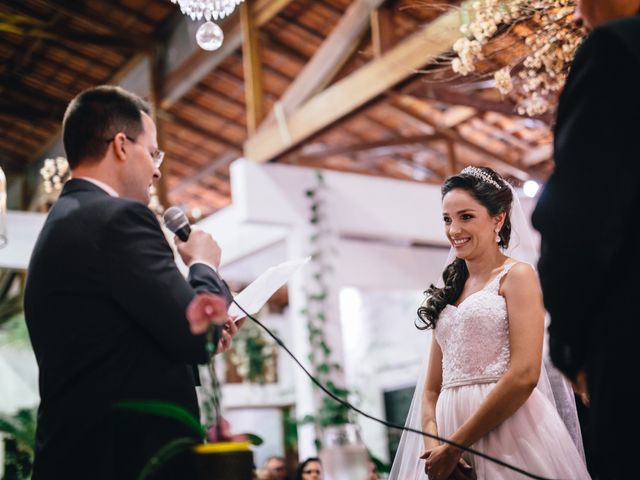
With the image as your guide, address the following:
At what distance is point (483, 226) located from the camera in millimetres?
2592

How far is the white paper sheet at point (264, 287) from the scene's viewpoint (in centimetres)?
199

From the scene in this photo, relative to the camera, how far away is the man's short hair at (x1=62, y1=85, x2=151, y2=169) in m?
1.93

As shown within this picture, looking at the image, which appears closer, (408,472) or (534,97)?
(408,472)

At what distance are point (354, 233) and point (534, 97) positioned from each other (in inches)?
201

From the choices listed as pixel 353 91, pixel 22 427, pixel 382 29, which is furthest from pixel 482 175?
pixel 22 427

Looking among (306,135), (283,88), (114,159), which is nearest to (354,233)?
(306,135)

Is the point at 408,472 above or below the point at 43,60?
below

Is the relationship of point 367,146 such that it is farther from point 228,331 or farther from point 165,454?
point 165,454

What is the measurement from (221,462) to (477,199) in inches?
53.8

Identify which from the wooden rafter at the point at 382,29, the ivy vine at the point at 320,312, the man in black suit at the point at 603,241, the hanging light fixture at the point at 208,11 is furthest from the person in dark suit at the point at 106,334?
the ivy vine at the point at 320,312

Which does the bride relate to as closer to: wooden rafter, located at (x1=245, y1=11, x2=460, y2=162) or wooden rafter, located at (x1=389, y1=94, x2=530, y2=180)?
wooden rafter, located at (x1=245, y1=11, x2=460, y2=162)

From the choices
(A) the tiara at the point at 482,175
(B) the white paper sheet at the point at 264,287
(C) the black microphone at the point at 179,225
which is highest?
(A) the tiara at the point at 482,175

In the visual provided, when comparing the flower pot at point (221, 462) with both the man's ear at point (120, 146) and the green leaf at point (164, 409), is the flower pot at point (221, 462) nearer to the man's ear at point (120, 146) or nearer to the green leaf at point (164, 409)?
the green leaf at point (164, 409)

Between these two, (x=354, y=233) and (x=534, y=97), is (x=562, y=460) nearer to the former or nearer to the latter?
(x=534, y=97)
